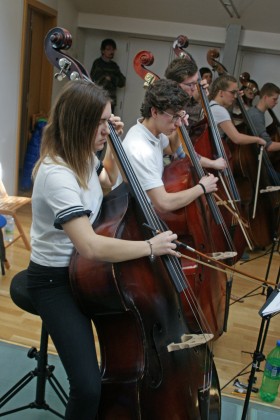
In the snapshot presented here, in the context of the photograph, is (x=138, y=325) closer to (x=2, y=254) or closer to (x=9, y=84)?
(x=2, y=254)

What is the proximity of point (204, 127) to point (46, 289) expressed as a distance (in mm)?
1566

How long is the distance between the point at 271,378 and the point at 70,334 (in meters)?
1.25

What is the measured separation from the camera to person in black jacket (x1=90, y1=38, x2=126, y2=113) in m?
5.91

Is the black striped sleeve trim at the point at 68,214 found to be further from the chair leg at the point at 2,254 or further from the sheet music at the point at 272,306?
the chair leg at the point at 2,254

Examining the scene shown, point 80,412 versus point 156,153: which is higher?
point 156,153

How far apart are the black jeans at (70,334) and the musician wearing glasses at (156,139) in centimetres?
63

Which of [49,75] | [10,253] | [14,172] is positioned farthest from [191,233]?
[49,75]

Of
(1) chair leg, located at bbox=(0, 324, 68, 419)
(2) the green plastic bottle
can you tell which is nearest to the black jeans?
(1) chair leg, located at bbox=(0, 324, 68, 419)

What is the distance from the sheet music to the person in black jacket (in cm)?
478

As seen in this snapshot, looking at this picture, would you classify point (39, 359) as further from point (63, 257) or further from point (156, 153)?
point (156, 153)

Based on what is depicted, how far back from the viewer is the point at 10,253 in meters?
3.51

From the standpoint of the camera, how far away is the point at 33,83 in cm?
510

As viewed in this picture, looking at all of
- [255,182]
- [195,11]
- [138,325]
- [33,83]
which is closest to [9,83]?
[33,83]

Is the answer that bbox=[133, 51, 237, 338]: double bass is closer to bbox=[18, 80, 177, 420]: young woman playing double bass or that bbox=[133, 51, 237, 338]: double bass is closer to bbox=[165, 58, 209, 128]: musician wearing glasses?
bbox=[165, 58, 209, 128]: musician wearing glasses
